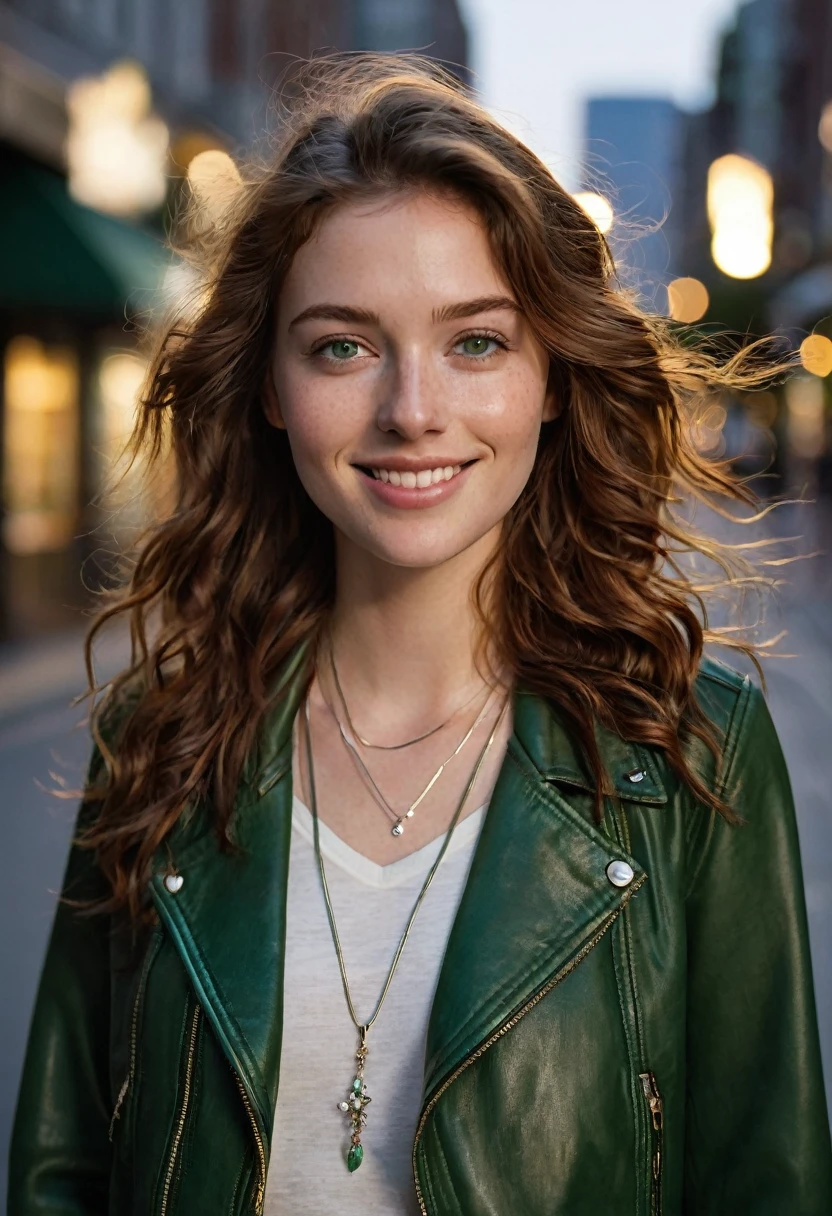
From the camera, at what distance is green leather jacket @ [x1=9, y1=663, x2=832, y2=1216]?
1.91 meters

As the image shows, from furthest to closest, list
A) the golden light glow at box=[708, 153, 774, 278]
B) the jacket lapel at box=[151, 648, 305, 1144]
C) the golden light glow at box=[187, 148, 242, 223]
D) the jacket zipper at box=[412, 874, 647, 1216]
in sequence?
the golden light glow at box=[708, 153, 774, 278] < the golden light glow at box=[187, 148, 242, 223] < the jacket lapel at box=[151, 648, 305, 1144] < the jacket zipper at box=[412, 874, 647, 1216]

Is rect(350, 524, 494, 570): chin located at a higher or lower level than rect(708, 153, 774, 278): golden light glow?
lower

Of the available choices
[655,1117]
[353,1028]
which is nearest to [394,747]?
[353,1028]

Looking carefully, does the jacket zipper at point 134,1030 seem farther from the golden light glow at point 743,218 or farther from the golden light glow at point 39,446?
the golden light glow at point 39,446

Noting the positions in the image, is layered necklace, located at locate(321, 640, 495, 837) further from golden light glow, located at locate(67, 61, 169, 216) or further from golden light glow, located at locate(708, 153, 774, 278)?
golden light glow, located at locate(67, 61, 169, 216)

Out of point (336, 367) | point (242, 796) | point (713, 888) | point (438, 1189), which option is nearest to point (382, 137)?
point (336, 367)

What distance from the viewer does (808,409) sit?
122 ft

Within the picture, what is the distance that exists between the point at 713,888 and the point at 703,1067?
247 mm

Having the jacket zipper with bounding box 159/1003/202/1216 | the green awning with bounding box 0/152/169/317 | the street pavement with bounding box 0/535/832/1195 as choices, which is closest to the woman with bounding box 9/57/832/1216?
the jacket zipper with bounding box 159/1003/202/1216

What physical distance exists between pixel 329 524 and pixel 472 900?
0.86 metres

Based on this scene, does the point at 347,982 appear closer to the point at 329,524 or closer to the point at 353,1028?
the point at 353,1028

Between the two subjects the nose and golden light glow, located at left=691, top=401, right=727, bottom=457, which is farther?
golden light glow, located at left=691, top=401, right=727, bottom=457

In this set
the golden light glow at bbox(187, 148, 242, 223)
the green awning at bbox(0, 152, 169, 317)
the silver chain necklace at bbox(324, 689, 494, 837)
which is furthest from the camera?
A: the green awning at bbox(0, 152, 169, 317)

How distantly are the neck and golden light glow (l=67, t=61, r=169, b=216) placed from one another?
47.2 ft
